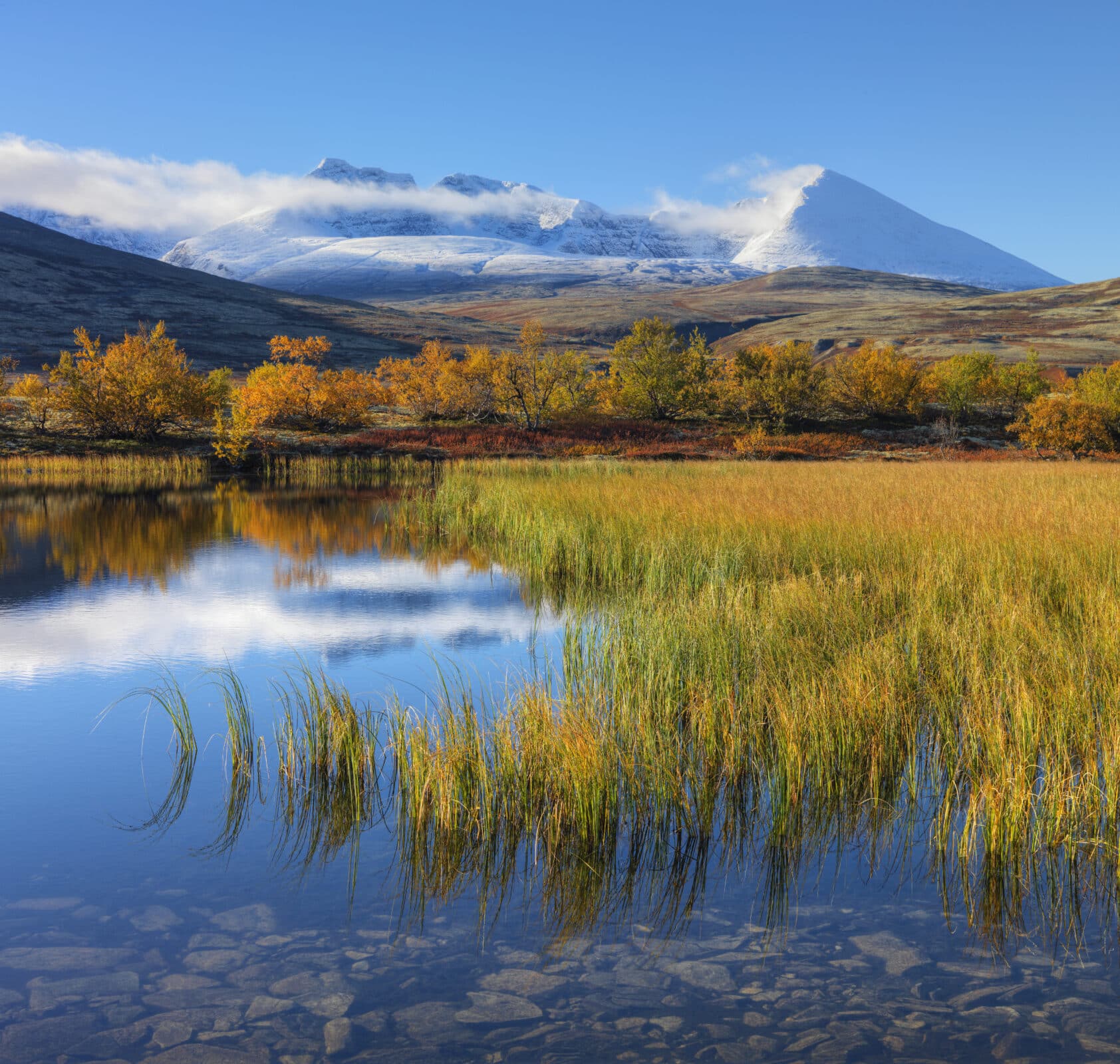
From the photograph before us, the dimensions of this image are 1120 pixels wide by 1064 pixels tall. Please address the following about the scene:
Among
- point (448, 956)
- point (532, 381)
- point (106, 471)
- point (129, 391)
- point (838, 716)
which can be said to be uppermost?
point (532, 381)

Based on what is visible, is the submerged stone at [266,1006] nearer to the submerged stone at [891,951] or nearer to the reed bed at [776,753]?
the reed bed at [776,753]

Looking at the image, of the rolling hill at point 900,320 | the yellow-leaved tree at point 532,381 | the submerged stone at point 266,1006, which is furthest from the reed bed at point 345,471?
the rolling hill at point 900,320

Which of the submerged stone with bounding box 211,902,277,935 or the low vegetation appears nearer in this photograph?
the submerged stone with bounding box 211,902,277,935

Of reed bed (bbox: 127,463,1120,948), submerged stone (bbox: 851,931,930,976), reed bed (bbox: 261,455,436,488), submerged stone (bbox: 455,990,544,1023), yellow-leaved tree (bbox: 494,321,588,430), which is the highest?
yellow-leaved tree (bbox: 494,321,588,430)

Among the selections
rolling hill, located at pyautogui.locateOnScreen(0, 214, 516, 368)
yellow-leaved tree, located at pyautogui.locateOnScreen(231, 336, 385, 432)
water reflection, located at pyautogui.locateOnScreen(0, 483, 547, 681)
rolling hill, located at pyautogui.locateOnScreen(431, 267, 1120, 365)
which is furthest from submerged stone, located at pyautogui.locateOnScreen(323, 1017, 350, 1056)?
rolling hill, located at pyautogui.locateOnScreen(431, 267, 1120, 365)

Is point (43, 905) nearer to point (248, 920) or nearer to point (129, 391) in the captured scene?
point (248, 920)

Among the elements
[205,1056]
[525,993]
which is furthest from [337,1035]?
[525,993]

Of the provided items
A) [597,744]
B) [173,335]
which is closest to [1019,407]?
[597,744]

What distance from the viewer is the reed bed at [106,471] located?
34.8 m

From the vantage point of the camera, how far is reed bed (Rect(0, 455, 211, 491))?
1371 inches

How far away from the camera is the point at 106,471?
131 ft

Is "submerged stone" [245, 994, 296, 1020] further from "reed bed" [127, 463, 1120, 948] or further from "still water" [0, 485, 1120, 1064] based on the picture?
"reed bed" [127, 463, 1120, 948]

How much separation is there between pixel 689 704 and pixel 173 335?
374 feet

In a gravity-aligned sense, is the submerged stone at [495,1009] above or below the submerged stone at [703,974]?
below
